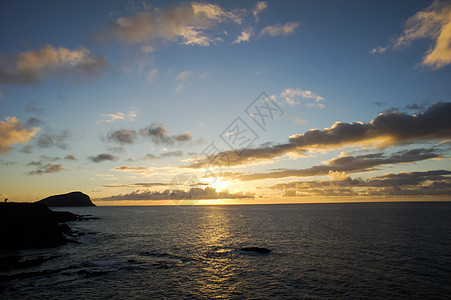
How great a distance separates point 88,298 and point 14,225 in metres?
42.0

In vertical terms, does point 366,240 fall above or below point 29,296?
below

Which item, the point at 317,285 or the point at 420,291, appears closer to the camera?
the point at 420,291

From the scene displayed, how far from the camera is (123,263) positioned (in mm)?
38594

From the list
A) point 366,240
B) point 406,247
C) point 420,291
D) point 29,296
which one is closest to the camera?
point 29,296

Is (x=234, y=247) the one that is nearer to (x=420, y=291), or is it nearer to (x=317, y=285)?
(x=317, y=285)

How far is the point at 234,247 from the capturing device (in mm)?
53656

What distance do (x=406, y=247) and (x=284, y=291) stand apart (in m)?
38.9

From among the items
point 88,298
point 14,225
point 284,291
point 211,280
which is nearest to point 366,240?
point 284,291

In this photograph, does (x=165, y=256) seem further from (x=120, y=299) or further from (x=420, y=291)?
(x=420, y=291)

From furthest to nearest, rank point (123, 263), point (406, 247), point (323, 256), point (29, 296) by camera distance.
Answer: point (406, 247), point (323, 256), point (123, 263), point (29, 296)

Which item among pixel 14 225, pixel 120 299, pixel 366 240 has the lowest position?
Answer: pixel 366 240

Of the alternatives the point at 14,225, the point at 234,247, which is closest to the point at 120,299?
the point at 234,247

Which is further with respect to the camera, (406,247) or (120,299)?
(406,247)

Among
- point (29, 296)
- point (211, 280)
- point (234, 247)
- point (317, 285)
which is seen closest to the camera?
point (29, 296)
